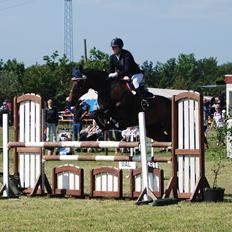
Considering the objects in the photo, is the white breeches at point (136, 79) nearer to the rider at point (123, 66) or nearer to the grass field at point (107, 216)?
the rider at point (123, 66)

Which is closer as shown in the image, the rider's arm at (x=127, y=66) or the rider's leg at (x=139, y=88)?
the rider's arm at (x=127, y=66)

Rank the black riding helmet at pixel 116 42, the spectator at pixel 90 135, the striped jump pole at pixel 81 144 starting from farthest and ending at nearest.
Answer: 1. the spectator at pixel 90 135
2. the black riding helmet at pixel 116 42
3. the striped jump pole at pixel 81 144

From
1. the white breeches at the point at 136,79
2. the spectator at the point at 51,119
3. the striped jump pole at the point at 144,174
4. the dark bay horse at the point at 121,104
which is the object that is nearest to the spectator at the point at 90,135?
the spectator at the point at 51,119

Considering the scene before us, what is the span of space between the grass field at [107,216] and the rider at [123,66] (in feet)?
8.57

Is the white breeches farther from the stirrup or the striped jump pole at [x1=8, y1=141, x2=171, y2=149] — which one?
the striped jump pole at [x1=8, y1=141, x2=171, y2=149]

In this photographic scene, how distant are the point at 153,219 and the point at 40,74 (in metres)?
58.8

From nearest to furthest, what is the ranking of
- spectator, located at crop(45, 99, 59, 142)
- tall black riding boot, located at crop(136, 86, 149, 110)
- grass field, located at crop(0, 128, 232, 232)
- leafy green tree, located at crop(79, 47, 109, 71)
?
grass field, located at crop(0, 128, 232, 232) → tall black riding boot, located at crop(136, 86, 149, 110) → spectator, located at crop(45, 99, 59, 142) → leafy green tree, located at crop(79, 47, 109, 71)

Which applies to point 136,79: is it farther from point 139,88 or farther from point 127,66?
point 127,66

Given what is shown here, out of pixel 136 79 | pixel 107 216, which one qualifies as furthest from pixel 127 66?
pixel 107 216

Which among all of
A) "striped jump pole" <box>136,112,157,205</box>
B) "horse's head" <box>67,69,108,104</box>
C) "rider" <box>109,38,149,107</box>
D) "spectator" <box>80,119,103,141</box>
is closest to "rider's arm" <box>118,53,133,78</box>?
"rider" <box>109,38,149,107</box>

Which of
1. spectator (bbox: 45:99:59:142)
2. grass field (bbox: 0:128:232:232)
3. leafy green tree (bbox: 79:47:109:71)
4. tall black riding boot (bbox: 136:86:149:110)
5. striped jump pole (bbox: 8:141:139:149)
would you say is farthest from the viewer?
leafy green tree (bbox: 79:47:109:71)

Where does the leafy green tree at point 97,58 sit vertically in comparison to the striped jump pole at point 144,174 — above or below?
above

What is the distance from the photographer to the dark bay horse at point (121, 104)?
12673mm

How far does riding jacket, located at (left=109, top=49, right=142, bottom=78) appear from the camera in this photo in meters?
12.6
